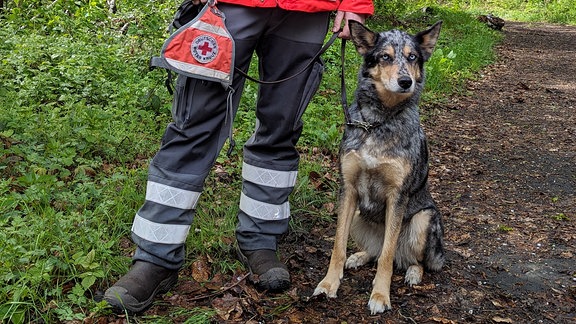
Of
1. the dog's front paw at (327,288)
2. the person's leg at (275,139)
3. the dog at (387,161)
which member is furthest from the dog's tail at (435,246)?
the person's leg at (275,139)

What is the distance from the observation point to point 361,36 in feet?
10.4

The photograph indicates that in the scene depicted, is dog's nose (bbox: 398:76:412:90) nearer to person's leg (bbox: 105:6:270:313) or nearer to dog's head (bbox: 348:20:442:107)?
dog's head (bbox: 348:20:442:107)

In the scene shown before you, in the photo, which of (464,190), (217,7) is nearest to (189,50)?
(217,7)

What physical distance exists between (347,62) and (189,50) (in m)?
5.78

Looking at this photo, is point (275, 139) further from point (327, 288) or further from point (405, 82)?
point (327, 288)

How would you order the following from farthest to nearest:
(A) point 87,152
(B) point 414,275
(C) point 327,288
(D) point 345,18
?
(A) point 87,152 < (B) point 414,275 < (D) point 345,18 < (C) point 327,288

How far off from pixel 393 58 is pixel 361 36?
232 millimetres

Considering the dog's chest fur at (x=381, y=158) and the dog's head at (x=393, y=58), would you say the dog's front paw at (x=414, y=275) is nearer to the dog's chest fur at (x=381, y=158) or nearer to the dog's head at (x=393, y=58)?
the dog's chest fur at (x=381, y=158)

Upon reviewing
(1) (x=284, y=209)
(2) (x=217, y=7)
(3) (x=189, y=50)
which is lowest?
(1) (x=284, y=209)

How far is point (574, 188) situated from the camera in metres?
5.13

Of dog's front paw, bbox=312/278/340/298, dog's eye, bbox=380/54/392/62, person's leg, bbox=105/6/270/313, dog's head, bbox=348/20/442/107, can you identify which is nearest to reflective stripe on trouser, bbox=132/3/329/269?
person's leg, bbox=105/6/270/313

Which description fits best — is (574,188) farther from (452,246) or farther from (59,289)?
(59,289)

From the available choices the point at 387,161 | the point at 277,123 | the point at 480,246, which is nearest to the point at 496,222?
the point at 480,246

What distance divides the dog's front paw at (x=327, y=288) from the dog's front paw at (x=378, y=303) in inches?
8.4
